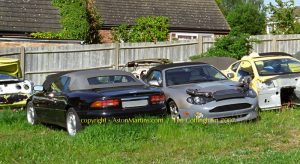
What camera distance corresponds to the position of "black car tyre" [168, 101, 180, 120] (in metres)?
11.1

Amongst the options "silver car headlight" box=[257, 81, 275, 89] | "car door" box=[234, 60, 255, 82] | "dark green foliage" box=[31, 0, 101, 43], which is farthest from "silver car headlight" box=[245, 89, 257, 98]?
"dark green foliage" box=[31, 0, 101, 43]

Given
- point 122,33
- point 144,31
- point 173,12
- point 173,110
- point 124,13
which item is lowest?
point 173,110

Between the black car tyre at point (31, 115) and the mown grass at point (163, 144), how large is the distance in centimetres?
129

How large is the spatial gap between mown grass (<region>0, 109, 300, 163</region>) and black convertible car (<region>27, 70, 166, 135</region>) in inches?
12.2

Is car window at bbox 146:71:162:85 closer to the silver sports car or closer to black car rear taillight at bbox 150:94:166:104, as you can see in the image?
the silver sports car

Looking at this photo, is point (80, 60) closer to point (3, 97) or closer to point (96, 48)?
point (96, 48)

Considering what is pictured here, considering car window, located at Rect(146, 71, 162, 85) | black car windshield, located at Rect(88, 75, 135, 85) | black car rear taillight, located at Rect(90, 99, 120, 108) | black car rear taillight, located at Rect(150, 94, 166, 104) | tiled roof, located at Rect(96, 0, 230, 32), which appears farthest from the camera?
tiled roof, located at Rect(96, 0, 230, 32)

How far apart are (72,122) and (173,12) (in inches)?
869

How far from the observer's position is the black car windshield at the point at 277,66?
13000mm

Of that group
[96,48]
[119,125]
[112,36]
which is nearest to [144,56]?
[96,48]

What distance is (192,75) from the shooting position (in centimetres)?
1226

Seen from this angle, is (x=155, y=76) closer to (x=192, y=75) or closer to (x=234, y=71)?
(x=192, y=75)

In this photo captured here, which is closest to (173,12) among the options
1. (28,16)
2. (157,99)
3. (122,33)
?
(122,33)

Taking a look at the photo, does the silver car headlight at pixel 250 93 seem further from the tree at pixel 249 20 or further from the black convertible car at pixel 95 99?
the tree at pixel 249 20
